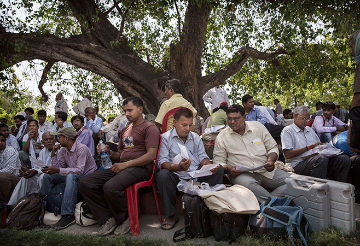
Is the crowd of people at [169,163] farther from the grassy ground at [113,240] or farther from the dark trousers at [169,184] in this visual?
the grassy ground at [113,240]

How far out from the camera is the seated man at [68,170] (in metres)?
4.49

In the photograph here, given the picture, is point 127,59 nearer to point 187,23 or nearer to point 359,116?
point 187,23

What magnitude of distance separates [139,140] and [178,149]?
22.6 inches

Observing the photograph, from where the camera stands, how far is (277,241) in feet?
10.6

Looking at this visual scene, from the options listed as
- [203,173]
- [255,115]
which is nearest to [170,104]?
[203,173]

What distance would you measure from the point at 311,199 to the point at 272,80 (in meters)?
9.92

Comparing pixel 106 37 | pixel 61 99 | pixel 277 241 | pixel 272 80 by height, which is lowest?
pixel 277 241

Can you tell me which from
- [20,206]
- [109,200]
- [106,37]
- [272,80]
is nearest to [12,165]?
[20,206]

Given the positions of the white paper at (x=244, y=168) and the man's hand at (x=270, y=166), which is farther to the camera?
the man's hand at (x=270, y=166)

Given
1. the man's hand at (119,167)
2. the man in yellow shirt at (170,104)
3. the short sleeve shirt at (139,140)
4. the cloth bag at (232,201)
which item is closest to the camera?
the cloth bag at (232,201)

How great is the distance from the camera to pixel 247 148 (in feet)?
14.7

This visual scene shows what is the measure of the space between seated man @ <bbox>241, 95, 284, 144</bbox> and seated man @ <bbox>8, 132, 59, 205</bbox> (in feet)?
13.2

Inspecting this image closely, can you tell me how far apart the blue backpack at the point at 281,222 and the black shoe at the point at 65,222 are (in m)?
2.58

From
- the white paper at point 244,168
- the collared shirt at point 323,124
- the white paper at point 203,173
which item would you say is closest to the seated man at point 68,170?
the white paper at point 203,173
